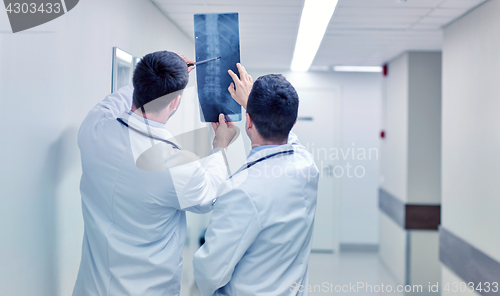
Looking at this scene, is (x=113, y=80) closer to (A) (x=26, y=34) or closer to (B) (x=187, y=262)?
(A) (x=26, y=34)

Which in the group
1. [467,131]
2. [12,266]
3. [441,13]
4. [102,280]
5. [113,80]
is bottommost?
[102,280]

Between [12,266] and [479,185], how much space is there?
7.99 ft

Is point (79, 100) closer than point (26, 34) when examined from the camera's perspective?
No

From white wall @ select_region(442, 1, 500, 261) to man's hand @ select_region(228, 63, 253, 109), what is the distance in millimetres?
1579

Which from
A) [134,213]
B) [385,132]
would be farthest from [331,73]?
[134,213]

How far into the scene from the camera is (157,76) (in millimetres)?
1169

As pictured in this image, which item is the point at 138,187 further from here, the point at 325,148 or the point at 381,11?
the point at 325,148

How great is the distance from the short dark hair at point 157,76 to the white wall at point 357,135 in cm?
395

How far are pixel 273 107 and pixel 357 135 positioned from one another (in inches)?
162

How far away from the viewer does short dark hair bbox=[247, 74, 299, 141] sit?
1.12 m

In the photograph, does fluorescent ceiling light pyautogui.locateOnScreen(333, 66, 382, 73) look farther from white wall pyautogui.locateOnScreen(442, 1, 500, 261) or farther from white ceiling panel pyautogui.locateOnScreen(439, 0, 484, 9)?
white ceiling panel pyautogui.locateOnScreen(439, 0, 484, 9)

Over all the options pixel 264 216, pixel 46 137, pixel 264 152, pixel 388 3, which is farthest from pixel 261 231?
pixel 388 3

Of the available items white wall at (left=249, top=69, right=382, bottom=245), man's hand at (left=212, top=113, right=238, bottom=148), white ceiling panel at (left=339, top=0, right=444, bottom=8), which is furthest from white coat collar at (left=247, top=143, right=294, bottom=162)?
white wall at (left=249, top=69, right=382, bottom=245)

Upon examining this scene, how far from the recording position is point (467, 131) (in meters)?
2.46
